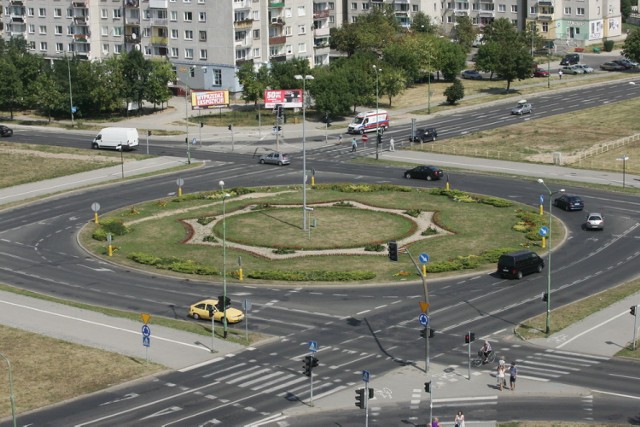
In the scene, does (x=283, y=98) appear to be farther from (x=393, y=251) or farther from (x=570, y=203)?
(x=393, y=251)

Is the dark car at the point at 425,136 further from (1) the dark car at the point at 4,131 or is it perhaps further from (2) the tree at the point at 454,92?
(1) the dark car at the point at 4,131

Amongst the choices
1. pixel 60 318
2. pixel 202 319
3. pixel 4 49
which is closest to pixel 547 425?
pixel 202 319

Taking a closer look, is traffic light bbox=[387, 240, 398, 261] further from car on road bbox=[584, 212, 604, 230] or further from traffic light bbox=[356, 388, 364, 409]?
car on road bbox=[584, 212, 604, 230]

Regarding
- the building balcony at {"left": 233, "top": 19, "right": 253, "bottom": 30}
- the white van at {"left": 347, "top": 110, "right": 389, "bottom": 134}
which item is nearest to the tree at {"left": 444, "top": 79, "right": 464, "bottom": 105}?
the white van at {"left": 347, "top": 110, "right": 389, "bottom": 134}

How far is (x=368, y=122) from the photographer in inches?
6186

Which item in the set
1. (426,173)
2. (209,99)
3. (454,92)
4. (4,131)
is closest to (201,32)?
(209,99)

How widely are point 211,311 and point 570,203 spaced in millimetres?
45149

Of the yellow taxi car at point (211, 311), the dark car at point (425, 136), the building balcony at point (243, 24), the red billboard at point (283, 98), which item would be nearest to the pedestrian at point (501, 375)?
the yellow taxi car at point (211, 311)

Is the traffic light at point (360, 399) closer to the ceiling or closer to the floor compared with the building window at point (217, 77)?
closer to the floor

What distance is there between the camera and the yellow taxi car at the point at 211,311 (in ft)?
260

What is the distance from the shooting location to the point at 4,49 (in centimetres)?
19088

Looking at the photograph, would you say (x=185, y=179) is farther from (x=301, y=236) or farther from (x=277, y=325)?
(x=277, y=325)

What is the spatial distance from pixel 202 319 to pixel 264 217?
3018cm

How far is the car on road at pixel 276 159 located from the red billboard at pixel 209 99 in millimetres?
29469
